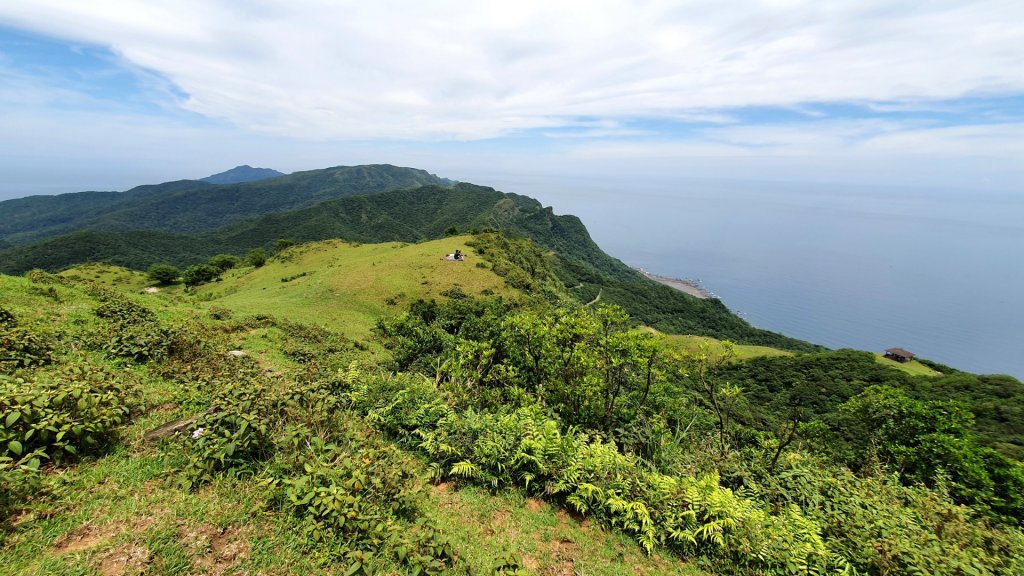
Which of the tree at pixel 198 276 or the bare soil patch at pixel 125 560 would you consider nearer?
the bare soil patch at pixel 125 560

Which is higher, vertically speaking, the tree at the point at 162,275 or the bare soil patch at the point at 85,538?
the bare soil patch at the point at 85,538

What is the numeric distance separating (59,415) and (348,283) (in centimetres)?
3669

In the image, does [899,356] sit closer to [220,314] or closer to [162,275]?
[220,314]

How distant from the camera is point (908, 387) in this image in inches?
1741

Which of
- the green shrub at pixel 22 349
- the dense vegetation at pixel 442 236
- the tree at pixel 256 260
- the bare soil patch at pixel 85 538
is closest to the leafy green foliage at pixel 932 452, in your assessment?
the bare soil patch at pixel 85 538

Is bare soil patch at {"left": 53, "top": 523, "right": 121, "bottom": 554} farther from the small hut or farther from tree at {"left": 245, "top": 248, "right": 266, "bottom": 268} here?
the small hut

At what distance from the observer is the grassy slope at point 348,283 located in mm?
32406

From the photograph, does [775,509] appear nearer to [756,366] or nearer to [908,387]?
[908,387]

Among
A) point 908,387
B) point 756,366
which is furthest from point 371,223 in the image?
point 908,387

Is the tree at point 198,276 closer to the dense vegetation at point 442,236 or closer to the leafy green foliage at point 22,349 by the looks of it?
the dense vegetation at point 442,236

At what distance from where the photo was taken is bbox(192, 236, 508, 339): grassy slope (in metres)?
32.4

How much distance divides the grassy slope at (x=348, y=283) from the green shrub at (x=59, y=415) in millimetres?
22483

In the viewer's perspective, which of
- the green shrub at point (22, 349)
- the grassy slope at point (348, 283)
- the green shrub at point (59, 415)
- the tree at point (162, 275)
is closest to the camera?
the green shrub at point (59, 415)

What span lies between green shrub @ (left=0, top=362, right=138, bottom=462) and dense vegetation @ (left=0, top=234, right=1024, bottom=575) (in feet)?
0.10
